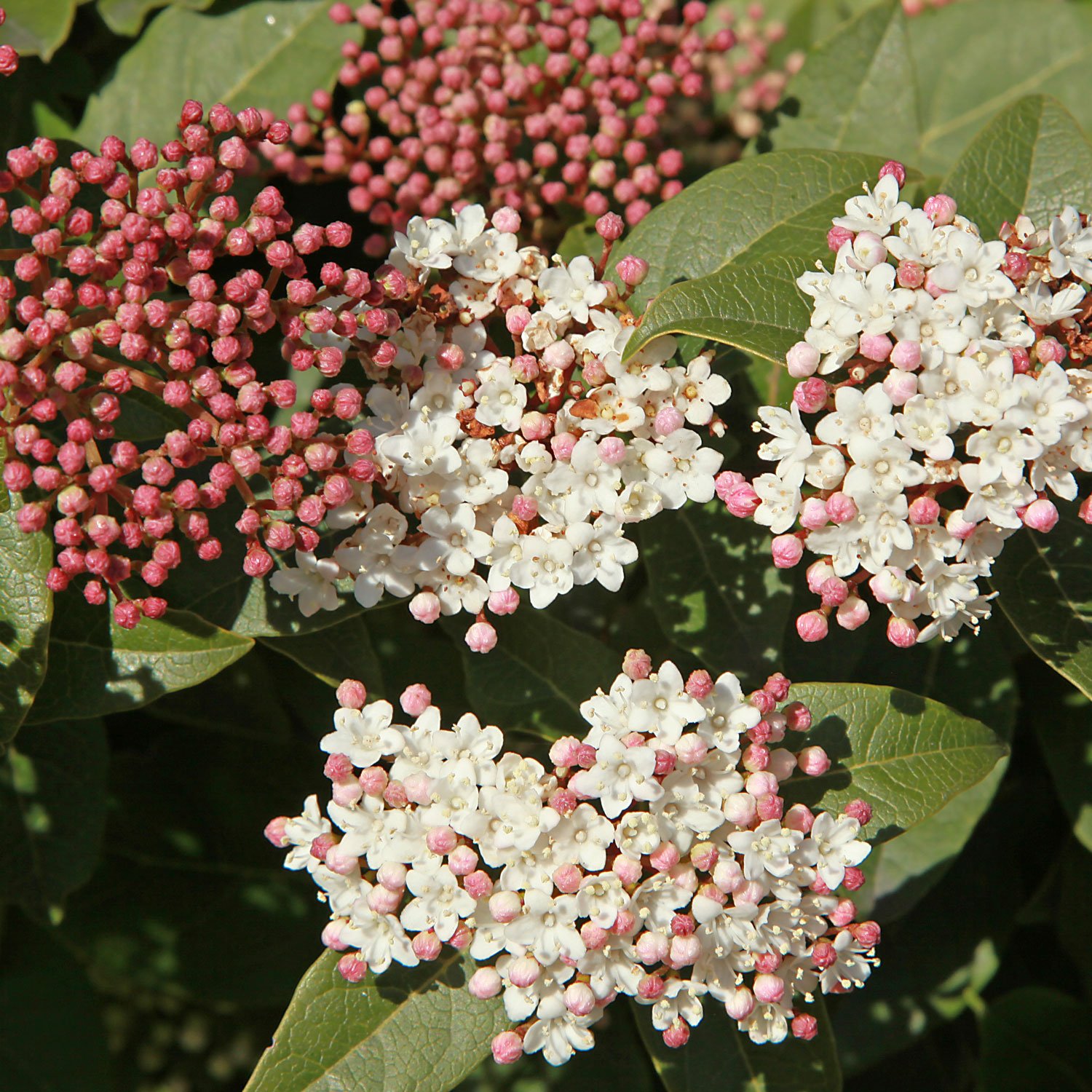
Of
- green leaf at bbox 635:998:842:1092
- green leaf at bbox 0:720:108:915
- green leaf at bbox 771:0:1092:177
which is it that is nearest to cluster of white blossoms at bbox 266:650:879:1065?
green leaf at bbox 635:998:842:1092

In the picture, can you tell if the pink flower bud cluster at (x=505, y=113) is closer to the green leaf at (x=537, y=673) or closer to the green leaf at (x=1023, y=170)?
the green leaf at (x=1023, y=170)

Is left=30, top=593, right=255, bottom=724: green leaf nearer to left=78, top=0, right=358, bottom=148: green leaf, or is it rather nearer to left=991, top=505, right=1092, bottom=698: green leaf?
left=78, top=0, right=358, bottom=148: green leaf

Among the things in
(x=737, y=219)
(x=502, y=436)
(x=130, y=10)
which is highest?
(x=130, y=10)

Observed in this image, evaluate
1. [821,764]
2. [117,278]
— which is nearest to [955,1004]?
[821,764]

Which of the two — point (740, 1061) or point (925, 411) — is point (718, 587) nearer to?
point (925, 411)

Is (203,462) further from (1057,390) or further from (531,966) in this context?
(1057,390)

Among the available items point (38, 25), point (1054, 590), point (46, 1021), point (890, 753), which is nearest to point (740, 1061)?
point (890, 753)

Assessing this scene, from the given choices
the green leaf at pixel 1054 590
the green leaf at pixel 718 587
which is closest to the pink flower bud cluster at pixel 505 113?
the green leaf at pixel 718 587
